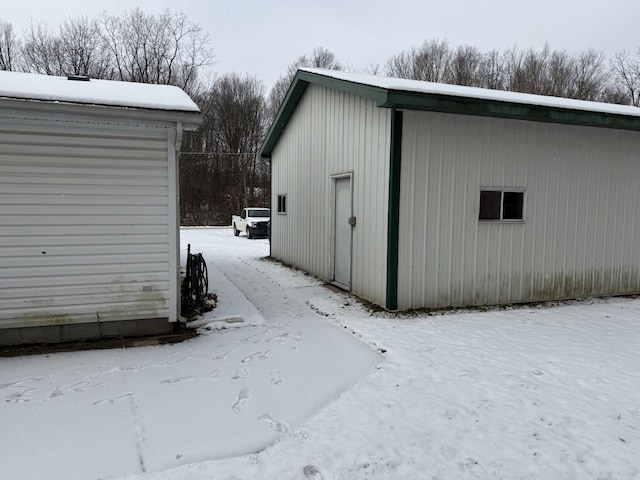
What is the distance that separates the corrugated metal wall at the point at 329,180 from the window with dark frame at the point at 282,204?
19 cm

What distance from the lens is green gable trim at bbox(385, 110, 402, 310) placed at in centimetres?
627

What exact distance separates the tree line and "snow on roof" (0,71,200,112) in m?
27.8

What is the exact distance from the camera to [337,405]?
3594mm

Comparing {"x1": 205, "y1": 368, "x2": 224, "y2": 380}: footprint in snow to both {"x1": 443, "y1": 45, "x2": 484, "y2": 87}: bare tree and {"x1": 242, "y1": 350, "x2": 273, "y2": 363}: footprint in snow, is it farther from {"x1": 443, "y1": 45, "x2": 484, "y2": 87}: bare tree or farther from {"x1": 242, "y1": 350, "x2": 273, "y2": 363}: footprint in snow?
{"x1": 443, "y1": 45, "x2": 484, "y2": 87}: bare tree

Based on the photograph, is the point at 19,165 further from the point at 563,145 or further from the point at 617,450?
the point at 563,145

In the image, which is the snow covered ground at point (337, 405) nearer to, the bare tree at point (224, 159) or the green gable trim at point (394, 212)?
the green gable trim at point (394, 212)

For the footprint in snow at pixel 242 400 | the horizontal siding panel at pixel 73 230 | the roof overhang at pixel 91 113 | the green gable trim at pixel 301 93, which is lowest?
the footprint in snow at pixel 242 400

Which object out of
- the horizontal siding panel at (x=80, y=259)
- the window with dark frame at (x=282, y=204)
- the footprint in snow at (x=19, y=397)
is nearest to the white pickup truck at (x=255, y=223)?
the window with dark frame at (x=282, y=204)

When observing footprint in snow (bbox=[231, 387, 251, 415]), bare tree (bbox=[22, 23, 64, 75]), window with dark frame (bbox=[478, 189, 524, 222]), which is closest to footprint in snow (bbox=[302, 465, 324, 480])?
footprint in snow (bbox=[231, 387, 251, 415])

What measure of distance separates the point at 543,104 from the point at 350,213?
339 cm

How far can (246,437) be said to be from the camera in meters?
3.12

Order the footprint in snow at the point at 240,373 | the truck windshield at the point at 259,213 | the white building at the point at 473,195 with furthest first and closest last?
the truck windshield at the point at 259,213, the white building at the point at 473,195, the footprint in snow at the point at 240,373

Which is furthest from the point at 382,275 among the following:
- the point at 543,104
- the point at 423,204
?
the point at 543,104

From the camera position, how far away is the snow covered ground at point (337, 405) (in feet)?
9.24
